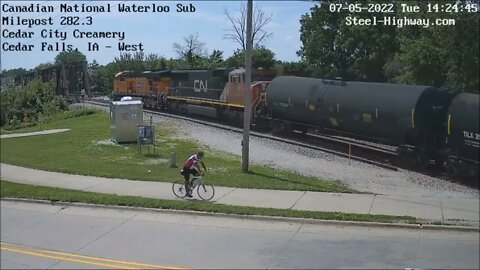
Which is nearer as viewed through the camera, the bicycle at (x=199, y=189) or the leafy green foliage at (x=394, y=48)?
the leafy green foliage at (x=394, y=48)

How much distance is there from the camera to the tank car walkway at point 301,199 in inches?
299

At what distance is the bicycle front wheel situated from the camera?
988 centimetres

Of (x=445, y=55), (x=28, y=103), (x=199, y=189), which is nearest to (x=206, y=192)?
(x=199, y=189)

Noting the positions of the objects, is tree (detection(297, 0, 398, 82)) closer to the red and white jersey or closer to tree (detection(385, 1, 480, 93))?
tree (detection(385, 1, 480, 93))

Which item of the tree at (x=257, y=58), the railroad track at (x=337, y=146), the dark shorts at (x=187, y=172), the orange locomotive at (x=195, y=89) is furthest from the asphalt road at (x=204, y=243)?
the tree at (x=257, y=58)

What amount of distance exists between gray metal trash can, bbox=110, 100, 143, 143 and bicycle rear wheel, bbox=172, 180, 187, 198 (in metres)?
1.79

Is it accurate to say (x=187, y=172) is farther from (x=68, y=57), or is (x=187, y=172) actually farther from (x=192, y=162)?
(x=68, y=57)

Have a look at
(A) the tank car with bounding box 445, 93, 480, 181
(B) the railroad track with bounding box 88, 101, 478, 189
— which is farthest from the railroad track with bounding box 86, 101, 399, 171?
(A) the tank car with bounding box 445, 93, 480, 181

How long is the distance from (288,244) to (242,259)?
1149 mm

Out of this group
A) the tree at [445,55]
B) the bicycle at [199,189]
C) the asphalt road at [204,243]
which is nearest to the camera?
the tree at [445,55]

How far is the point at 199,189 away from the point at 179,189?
1.23ft

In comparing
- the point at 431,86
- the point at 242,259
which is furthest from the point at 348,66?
the point at 242,259

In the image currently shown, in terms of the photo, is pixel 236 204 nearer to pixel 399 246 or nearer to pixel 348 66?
pixel 399 246

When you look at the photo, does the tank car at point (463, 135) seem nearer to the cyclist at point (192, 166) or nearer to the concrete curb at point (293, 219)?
the concrete curb at point (293, 219)
